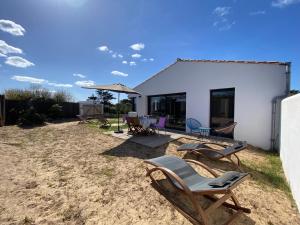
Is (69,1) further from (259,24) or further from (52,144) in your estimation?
(259,24)

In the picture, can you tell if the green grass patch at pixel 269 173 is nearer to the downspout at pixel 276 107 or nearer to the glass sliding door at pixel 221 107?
the downspout at pixel 276 107

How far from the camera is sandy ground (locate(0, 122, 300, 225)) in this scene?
9.09ft

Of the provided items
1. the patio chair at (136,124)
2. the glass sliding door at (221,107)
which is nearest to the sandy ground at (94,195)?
the patio chair at (136,124)

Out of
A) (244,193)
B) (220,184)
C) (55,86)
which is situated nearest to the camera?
(220,184)

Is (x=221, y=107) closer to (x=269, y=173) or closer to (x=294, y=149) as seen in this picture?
(x=269, y=173)

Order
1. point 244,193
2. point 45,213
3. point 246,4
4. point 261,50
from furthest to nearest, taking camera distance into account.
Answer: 1. point 261,50
2. point 246,4
3. point 244,193
4. point 45,213

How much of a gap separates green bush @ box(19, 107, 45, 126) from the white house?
9940 millimetres

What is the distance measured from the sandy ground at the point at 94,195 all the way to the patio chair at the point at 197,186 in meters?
0.16

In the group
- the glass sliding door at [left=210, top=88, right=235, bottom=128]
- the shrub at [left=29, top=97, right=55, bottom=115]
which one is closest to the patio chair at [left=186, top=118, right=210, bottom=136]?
the glass sliding door at [left=210, top=88, right=235, bottom=128]

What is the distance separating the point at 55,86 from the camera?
2428 centimetres

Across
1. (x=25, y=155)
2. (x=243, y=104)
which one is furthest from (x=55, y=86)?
(x=243, y=104)

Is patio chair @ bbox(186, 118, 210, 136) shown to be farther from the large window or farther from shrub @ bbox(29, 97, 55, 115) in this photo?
shrub @ bbox(29, 97, 55, 115)

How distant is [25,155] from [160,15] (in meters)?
9.11

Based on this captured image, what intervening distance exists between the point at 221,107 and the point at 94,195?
26.0ft
